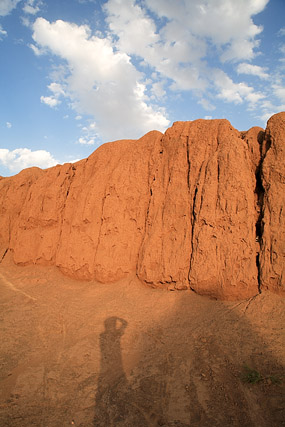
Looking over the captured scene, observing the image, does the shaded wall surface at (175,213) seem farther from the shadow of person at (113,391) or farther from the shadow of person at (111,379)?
the shadow of person at (113,391)

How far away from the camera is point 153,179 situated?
30.2 feet

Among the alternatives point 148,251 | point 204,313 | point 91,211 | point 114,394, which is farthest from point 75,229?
point 114,394

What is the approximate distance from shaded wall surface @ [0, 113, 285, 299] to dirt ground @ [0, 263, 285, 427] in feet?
2.44

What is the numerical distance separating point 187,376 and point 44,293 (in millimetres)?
5979

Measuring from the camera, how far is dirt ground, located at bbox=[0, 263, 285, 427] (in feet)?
12.8

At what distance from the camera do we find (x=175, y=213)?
8219mm

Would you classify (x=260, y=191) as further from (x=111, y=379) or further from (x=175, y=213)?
(x=111, y=379)

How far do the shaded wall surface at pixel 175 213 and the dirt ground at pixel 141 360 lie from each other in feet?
2.44

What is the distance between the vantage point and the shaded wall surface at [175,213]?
6.77 metres

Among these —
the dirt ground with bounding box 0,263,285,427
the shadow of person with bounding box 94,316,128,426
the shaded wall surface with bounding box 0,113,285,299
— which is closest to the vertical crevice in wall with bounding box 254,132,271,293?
the shaded wall surface with bounding box 0,113,285,299

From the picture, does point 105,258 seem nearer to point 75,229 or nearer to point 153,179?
point 75,229

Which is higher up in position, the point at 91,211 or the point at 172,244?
the point at 91,211

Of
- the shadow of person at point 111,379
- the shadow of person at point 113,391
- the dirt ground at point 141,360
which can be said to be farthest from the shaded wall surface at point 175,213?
the shadow of person at point 113,391

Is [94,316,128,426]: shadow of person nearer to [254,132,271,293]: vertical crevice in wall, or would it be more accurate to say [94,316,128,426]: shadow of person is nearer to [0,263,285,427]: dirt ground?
[0,263,285,427]: dirt ground
